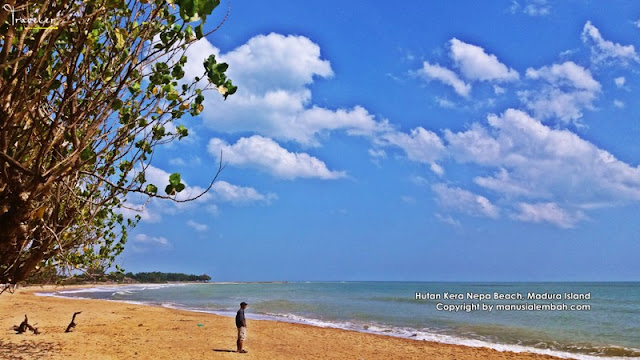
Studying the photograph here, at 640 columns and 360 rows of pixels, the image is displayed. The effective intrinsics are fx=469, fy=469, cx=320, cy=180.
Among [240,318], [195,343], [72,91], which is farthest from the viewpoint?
[195,343]

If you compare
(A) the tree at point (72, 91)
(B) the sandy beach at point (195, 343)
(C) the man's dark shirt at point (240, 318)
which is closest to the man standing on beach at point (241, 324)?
(C) the man's dark shirt at point (240, 318)

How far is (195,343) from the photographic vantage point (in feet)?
60.1

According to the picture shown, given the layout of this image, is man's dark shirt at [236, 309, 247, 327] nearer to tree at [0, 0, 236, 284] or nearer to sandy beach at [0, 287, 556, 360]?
sandy beach at [0, 287, 556, 360]

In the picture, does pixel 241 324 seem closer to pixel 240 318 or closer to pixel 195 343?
pixel 240 318

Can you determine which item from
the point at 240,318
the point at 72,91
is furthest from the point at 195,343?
the point at 72,91

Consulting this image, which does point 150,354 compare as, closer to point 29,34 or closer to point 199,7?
point 29,34

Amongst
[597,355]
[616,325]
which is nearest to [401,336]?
[597,355]

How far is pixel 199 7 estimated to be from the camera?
A: 3721mm

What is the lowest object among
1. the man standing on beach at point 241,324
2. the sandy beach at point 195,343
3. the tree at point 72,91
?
the sandy beach at point 195,343

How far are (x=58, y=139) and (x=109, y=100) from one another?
0.74m

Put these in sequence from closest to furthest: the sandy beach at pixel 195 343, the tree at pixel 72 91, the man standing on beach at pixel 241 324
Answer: the tree at pixel 72 91, the sandy beach at pixel 195 343, the man standing on beach at pixel 241 324

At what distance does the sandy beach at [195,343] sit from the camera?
577 inches

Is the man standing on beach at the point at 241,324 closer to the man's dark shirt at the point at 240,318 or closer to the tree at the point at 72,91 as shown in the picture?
the man's dark shirt at the point at 240,318

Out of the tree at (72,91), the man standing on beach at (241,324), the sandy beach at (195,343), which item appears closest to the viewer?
the tree at (72,91)
